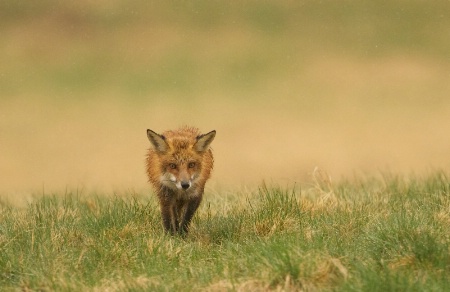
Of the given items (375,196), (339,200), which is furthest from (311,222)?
(375,196)

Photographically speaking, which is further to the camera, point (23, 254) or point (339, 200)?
point (339, 200)

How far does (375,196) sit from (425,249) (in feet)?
10.3

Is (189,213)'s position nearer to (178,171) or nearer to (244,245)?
(178,171)

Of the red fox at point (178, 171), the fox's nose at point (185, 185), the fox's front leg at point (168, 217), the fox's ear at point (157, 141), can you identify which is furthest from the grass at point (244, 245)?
the fox's ear at point (157, 141)

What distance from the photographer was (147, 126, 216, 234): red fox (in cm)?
898

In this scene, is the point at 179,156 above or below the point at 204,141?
below

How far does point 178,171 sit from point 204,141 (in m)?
0.45

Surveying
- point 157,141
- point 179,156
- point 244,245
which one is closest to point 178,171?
point 179,156

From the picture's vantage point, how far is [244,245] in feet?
27.9

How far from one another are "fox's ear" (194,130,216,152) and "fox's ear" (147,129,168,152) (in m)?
0.35

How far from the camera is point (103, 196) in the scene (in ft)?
37.6

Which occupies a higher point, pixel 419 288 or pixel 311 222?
pixel 311 222

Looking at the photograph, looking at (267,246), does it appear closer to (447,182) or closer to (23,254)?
(23,254)

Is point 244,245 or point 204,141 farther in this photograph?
point 204,141
